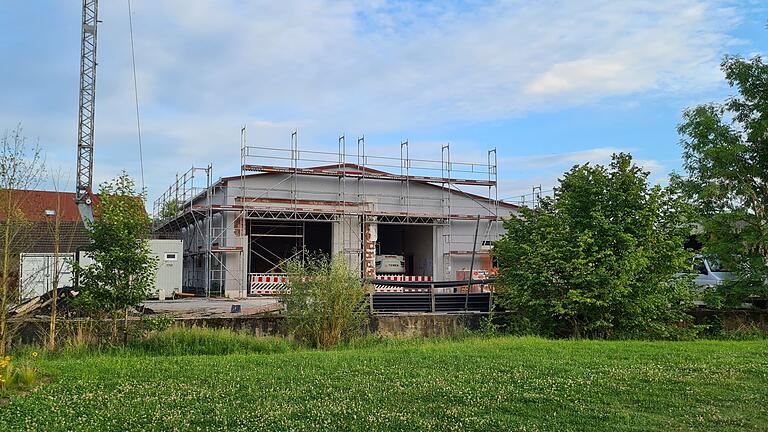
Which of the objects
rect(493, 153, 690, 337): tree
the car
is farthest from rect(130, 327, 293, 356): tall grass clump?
the car

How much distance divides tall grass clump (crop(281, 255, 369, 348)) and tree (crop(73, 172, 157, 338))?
119 inches

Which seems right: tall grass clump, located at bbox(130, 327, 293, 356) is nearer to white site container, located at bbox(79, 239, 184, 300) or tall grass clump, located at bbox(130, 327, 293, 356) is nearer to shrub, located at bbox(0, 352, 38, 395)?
shrub, located at bbox(0, 352, 38, 395)

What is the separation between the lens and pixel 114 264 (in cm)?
1393

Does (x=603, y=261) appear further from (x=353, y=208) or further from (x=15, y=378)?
(x=353, y=208)

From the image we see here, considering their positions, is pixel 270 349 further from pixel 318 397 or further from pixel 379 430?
pixel 379 430

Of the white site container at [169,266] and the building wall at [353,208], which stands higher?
the building wall at [353,208]

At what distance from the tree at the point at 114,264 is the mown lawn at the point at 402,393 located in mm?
2496

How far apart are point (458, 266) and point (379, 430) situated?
109 feet

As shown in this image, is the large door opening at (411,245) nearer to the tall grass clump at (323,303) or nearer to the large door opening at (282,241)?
the large door opening at (282,241)

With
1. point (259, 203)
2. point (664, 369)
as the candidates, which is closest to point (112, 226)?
point (664, 369)

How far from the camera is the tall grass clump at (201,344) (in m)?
13.7

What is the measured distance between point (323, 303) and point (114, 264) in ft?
14.1

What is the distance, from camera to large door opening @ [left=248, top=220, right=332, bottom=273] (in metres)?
39.4

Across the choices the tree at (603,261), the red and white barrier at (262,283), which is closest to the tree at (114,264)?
the tree at (603,261)
